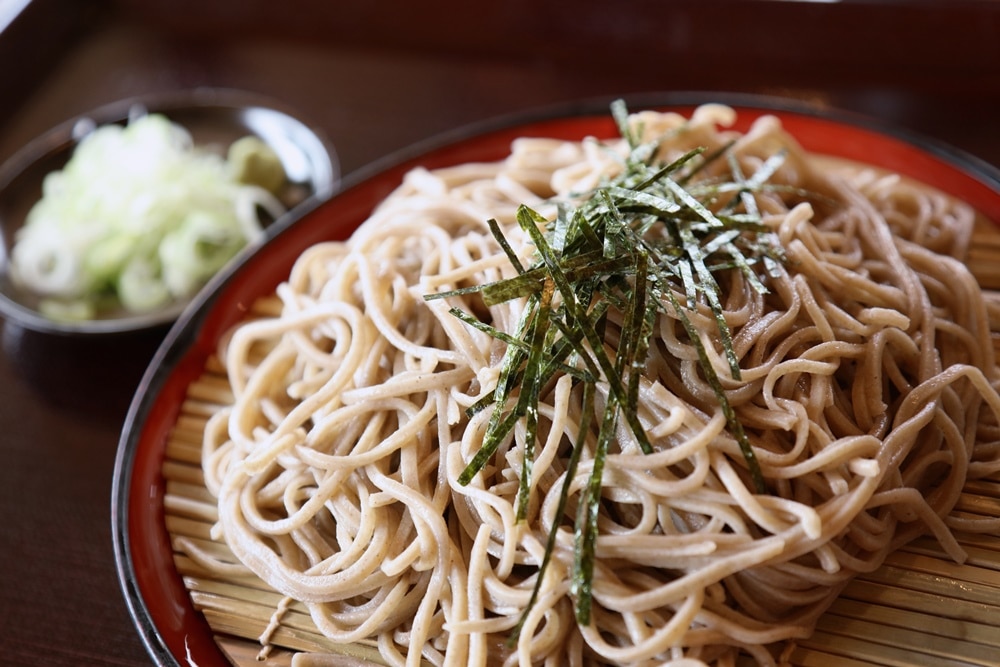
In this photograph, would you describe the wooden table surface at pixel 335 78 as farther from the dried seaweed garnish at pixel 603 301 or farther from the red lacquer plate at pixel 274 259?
the dried seaweed garnish at pixel 603 301

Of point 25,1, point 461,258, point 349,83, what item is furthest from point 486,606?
point 25,1

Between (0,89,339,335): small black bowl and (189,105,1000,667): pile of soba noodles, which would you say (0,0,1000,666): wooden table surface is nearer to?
(0,89,339,335): small black bowl

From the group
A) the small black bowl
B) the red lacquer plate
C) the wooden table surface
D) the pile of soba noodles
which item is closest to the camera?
the pile of soba noodles

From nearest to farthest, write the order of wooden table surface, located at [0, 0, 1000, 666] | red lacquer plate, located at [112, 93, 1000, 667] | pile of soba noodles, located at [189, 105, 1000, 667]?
1. pile of soba noodles, located at [189, 105, 1000, 667]
2. red lacquer plate, located at [112, 93, 1000, 667]
3. wooden table surface, located at [0, 0, 1000, 666]

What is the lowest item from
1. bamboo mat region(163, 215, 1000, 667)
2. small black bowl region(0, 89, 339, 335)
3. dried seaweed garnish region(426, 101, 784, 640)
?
bamboo mat region(163, 215, 1000, 667)

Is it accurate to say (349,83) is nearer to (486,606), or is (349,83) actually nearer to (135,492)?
(135,492)

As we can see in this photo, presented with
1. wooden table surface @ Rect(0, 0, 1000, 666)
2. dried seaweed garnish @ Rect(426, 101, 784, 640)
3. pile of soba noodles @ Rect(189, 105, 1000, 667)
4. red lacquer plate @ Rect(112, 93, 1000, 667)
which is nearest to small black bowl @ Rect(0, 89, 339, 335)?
wooden table surface @ Rect(0, 0, 1000, 666)

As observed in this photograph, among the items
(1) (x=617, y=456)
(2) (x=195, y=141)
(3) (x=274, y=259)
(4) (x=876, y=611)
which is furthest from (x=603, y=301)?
(2) (x=195, y=141)

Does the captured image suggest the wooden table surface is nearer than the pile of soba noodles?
No

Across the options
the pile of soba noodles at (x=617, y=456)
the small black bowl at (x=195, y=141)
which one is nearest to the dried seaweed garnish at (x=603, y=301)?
the pile of soba noodles at (x=617, y=456)
